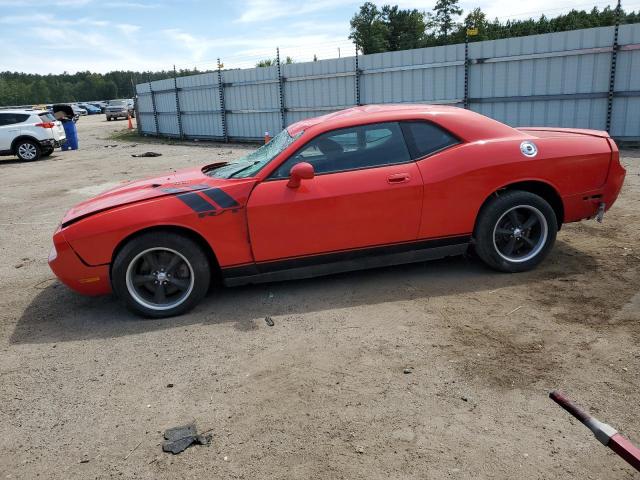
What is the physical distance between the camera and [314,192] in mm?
4227

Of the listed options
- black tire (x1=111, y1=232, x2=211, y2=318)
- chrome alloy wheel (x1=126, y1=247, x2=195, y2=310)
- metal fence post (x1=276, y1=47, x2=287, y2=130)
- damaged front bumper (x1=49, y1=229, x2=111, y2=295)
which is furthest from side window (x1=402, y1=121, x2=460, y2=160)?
metal fence post (x1=276, y1=47, x2=287, y2=130)

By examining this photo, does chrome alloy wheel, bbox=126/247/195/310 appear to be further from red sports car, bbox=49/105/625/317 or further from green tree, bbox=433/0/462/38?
green tree, bbox=433/0/462/38

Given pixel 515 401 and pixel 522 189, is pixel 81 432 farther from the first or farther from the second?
pixel 522 189

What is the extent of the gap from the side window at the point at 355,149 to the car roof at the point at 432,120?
72 mm

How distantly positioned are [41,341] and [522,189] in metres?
4.17

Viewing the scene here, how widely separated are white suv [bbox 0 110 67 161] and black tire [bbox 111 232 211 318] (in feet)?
52.7

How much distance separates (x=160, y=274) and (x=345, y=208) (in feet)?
5.21

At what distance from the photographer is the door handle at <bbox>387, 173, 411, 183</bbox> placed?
14.2ft

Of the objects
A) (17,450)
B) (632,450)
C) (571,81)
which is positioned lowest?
(17,450)

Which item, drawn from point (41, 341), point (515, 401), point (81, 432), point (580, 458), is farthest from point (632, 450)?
point (41, 341)

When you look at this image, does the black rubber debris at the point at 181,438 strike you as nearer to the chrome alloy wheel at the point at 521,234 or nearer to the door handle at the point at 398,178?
the door handle at the point at 398,178

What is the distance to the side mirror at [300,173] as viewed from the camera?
411 centimetres

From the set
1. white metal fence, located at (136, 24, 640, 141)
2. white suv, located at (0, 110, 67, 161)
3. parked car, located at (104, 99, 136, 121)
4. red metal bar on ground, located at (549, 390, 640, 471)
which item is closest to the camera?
red metal bar on ground, located at (549, 390, 640, 471)

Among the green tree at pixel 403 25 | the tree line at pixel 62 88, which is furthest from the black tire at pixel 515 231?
the tree line at pixel 62 88
